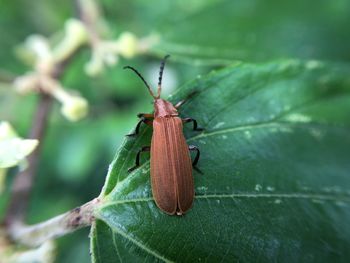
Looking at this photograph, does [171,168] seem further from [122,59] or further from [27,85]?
[122,59]

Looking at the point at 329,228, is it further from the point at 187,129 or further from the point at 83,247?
the point at 83,247

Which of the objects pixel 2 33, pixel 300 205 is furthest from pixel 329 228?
pixel 2 33

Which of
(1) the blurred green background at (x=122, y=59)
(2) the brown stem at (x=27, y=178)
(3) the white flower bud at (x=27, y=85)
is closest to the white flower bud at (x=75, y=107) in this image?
(2) the brown stem at (x=27, y=178)

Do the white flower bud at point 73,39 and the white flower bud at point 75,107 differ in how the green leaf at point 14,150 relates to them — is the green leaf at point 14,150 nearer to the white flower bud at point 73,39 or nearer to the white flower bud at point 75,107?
the white flower bud at point 75,107

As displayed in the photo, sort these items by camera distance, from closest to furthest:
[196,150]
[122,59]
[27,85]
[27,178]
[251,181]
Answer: [251,181] < [196,150] < [27,178] < [27,85] < [122,59]

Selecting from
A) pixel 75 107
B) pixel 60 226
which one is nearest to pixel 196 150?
pixel 60 226

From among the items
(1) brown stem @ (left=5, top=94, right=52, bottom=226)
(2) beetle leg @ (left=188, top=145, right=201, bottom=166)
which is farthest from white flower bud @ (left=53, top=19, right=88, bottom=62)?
(2) beetle leg @ (left=188, top=145, right=201, bottom=166)

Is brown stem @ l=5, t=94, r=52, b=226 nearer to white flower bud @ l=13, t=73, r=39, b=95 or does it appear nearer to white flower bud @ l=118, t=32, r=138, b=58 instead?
white flower bud @ l=13, t=73, r=39, b=95
